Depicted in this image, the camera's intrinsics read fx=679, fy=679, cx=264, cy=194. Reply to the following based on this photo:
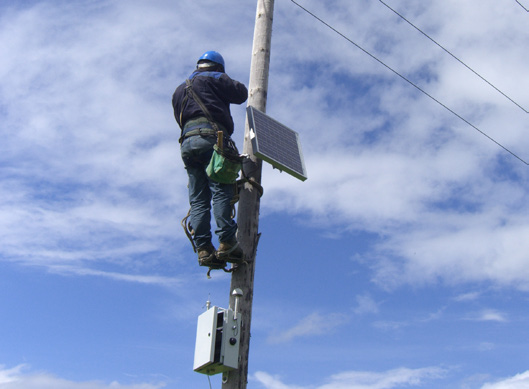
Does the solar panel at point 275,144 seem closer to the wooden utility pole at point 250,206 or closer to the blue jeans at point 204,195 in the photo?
the wooden utility pole at point 250,206

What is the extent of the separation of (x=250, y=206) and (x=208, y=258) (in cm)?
65

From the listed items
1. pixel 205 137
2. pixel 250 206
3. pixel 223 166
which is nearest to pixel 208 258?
pixel 250 206

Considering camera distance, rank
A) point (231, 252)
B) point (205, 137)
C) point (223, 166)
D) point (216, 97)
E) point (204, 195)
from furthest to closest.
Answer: point (216, 97) → point (204, 195) → point (205, 137) → point (223, 166) → point (231, 252)

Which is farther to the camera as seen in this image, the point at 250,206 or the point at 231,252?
the point at 250,206

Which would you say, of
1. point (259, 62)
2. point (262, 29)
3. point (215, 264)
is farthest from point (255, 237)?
point (262, 29)

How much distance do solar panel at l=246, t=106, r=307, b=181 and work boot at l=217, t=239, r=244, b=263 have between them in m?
0.95

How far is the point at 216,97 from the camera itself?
7070 mm

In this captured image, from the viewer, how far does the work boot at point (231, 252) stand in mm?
6305

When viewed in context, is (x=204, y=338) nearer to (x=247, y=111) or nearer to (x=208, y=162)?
(x=208, y=162)

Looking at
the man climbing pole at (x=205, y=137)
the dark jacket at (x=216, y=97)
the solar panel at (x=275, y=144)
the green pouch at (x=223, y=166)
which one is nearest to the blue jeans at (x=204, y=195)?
the man climbing pole at (x=205, y=137)

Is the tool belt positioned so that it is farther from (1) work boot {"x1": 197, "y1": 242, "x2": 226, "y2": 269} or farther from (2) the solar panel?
(1) work boot {"x1": 197, "y1": 242, "x2": 226, "y2": 269}

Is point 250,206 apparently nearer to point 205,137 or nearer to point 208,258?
point 208,258

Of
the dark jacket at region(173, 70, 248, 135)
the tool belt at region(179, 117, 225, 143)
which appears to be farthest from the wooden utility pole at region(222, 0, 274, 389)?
the tool belt at region(179, 117, 225, 143)

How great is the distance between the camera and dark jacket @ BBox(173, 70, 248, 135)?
699 centimetres
